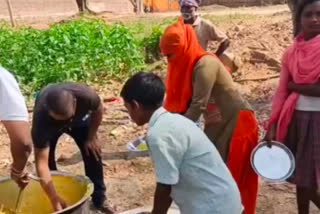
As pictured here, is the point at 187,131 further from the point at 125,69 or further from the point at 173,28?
the point at 125,69

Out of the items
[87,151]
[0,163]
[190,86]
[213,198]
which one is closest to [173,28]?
[190,86]

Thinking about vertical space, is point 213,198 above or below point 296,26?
below

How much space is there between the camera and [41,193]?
4.36 meters

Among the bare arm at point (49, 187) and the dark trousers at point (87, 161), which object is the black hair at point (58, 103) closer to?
the bare arm at point (49, 187)

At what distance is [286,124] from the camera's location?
4.16 m

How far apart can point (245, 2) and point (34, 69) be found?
1644 centimetres

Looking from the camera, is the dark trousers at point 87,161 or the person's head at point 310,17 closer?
the person's head at point 310,17

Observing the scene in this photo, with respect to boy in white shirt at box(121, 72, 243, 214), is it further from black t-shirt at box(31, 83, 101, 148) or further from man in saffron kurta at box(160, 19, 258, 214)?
black t-shirt at box(31, 83, 101, 148)

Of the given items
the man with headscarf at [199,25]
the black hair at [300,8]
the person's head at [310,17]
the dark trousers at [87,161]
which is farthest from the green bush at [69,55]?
the person's head at [310,17]

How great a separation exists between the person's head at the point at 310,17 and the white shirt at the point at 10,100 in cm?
168

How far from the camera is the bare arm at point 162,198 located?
311 centimetres

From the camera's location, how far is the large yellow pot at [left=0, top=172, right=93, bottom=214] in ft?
13.8

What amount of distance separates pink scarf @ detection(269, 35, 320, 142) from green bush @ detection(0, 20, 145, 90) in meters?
4.89

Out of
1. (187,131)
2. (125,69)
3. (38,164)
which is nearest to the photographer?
(187,131)
